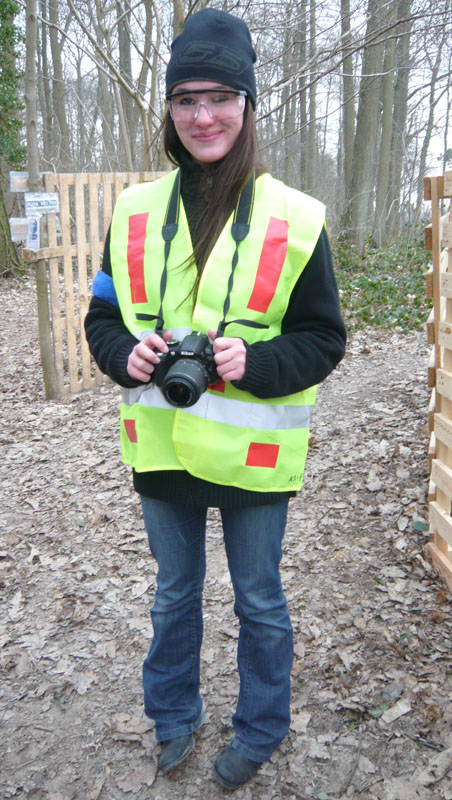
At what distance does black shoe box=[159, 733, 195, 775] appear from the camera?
2459 millimetres

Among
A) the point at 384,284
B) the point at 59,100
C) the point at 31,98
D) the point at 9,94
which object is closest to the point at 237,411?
the point at 31,98

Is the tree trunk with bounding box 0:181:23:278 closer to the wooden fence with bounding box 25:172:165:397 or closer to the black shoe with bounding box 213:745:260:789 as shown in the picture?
the wooden fence with bounding box 25:172:165:397

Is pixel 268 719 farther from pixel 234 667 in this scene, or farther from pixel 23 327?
pixel 23 327

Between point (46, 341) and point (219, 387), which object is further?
point (46, 341)

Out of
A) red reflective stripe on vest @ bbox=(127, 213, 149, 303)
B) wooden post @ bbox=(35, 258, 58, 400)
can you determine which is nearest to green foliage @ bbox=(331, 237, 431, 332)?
wooden post @ bbox=(35, 258, 58, 400)

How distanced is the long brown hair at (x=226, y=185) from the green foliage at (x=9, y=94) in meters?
13.9

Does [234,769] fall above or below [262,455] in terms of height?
below

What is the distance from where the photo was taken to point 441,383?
3.54 metres

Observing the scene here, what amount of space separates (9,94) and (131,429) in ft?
48.2

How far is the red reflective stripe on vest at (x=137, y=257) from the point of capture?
2.03 metres

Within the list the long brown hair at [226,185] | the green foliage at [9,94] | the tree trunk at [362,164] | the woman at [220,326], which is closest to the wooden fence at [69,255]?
the woman at [220,326]

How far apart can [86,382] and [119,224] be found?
522 centimetres

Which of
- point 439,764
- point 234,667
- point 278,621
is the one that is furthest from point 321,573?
point 278,621

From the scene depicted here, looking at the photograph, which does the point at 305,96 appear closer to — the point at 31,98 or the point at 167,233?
the point at 31,98
